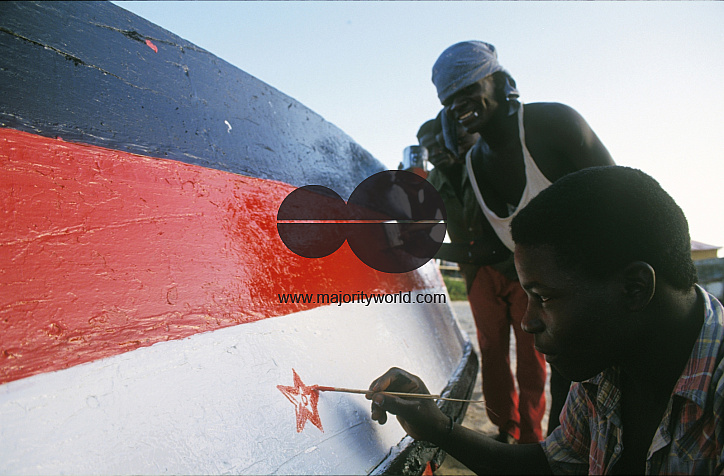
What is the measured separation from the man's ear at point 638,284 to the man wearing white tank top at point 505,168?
2.87 feet

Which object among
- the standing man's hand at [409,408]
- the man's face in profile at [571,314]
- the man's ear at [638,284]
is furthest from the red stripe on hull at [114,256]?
the man's ear at [638,284]

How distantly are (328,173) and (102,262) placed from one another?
98 centimetres

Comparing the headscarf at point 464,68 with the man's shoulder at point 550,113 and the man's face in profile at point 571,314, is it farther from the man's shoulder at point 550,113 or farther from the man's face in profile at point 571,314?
the man's face in profile at point 571,314

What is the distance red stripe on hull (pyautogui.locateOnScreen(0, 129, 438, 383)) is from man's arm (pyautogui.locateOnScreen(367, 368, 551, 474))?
0.36m

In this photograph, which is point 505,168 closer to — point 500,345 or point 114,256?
point 500,345

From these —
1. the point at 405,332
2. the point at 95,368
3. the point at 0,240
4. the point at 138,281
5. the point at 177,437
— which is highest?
the point at 0,240

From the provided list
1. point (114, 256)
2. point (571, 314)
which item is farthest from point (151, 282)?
point (571, 314)

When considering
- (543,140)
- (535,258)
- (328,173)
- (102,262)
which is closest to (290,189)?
(328,173)

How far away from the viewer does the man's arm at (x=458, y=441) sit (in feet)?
3.29

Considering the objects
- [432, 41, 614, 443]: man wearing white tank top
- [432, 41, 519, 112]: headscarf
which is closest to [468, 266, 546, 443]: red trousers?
[432, 41, 614, 443]: man wearing white tank top

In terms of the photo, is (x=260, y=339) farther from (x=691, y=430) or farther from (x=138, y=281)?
(x=691, y=430)

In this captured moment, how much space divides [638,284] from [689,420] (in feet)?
0.91

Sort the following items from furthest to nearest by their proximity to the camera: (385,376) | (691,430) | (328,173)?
Result: (328,173)
(385,376)
(691,430)

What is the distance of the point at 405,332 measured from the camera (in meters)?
1.41
